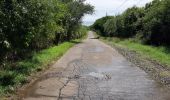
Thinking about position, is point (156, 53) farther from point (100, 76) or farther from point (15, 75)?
point (15, 75)

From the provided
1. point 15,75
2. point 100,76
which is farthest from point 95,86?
point 15,75

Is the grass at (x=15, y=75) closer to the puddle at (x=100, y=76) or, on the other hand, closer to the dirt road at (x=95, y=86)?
the dirt road at (x=95, y=86)

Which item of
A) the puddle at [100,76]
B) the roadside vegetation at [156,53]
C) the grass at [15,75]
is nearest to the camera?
the grass at [15,75]

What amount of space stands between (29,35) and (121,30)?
2020 inches

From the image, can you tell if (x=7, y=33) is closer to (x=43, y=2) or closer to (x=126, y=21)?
(x=43, y=2)

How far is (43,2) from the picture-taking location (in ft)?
55.4

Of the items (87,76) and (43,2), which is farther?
(43,2)

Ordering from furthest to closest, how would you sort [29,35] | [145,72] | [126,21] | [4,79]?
[126,21] → [145,72] → [29,35] → [4,79]

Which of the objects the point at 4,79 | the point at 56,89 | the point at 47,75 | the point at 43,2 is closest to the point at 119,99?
the point at 56,89

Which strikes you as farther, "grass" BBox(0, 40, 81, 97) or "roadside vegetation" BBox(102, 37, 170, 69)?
"roadside vegetation" BBox(102, 37, 170, 69)

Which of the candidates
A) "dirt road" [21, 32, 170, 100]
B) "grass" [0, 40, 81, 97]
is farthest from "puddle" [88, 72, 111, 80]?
"grass" [0, 40, 81, 97]

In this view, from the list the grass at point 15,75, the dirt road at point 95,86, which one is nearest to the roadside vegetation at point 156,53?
the dirt road at point 95,86

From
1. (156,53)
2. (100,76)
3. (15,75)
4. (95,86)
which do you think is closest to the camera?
(95,86)

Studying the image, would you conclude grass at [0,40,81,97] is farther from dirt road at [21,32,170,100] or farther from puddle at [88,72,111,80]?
puddle at [88,72,111,80]
